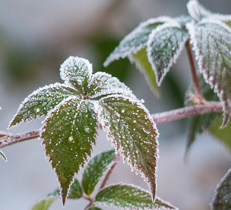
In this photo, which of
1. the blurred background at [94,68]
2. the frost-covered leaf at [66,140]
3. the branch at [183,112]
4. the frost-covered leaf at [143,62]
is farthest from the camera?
the blurred background at [94,68]

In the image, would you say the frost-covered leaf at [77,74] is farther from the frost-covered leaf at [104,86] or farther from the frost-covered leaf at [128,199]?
the frost-covered leaf at [128,199]

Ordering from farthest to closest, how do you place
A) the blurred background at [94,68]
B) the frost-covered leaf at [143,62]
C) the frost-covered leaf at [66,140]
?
1. the blurred background at [94,68]
2. the frost-covered leaf at [143,62]
3. the frost-covered leaf at [66,140]

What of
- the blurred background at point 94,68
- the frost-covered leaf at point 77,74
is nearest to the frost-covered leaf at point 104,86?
the frost-covered leaf at point 77,74

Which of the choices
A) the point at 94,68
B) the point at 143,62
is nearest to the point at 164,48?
the point at 143,62

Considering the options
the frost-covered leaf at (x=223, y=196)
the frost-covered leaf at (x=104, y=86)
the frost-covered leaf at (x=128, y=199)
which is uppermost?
the frost-covered leaf at (x=104, y=86)

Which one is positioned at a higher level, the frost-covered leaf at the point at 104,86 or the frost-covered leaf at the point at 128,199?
the frost-covered leaf at the point at 104,86

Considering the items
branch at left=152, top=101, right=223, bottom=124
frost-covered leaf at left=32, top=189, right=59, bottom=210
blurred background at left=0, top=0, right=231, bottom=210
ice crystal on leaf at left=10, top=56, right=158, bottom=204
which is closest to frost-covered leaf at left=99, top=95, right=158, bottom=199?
ice crystal on leaf at left=10, top=56, right=158, bottom=204

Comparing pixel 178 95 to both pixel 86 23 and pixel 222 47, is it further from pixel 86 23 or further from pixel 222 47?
pixel 222 47
